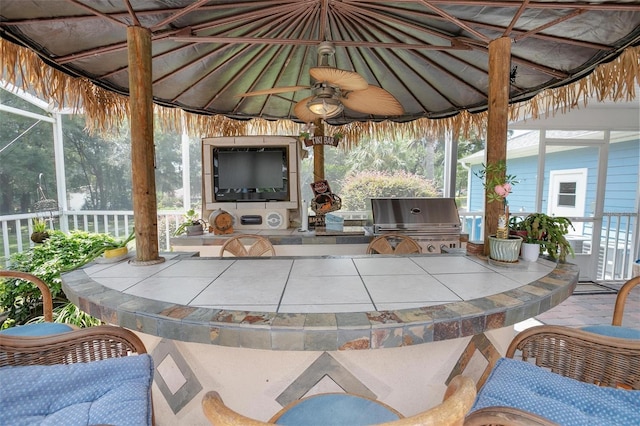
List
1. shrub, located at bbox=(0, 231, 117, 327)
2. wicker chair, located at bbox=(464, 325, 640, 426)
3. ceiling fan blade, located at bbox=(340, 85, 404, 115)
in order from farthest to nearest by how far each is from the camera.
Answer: shrub, located at bbox=(0, 231, 117, 327)
ceiling fan blade, located at bbox=(340, 85, 404, 115)
wicker chair, located at bbox=(464, 325, 640, 426)

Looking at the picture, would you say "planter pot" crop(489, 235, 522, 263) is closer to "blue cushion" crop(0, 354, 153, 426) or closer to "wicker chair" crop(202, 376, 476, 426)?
"wicker chair" crop(202, 376, 476, 426)

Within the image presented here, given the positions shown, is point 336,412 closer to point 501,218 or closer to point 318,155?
point 501,218

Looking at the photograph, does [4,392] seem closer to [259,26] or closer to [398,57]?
[259,26]

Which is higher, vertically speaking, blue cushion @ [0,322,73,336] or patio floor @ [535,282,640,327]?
blue cushion @ [0,322,73,336]

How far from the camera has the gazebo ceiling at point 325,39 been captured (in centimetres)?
194

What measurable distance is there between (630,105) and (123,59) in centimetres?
712

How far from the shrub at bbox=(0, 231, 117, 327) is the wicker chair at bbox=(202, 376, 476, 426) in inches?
115

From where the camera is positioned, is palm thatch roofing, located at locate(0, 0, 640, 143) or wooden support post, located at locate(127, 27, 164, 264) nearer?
wooden support post, located at locate(127, 27, 164, 264)

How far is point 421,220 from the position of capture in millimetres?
3264

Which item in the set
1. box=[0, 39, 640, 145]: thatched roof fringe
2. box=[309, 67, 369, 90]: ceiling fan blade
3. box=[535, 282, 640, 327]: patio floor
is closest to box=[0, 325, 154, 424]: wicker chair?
box=[309, 67, 369, 90]: ceiling fan blade

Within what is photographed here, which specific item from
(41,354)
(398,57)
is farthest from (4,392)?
(398,57)

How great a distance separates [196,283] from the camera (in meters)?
1.47

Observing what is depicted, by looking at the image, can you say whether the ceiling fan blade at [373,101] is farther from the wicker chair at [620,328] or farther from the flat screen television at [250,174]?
the wicker chair at [620,328]

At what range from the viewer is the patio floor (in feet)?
10.9
